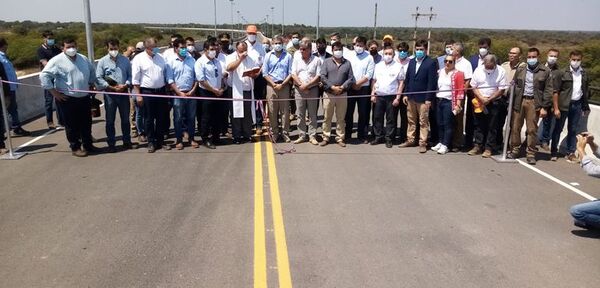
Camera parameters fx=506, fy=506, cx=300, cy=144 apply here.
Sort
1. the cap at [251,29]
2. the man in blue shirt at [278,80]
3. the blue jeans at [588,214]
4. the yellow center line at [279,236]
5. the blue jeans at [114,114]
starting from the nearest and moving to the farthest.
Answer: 1. the yellow center line at [279,236]
2. the blue jeans at [588,214]
3. the blue jeans at [114,114]
4. the man in blue shirt at [278,80]
5. the cap at [251,29]

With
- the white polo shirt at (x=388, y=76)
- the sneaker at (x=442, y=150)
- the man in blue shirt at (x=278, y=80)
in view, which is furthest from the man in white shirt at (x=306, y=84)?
the sneaker at (x=442, y=150)

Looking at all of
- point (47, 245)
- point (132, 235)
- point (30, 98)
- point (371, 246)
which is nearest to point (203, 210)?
point (132, 235)

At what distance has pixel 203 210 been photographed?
20.3ft

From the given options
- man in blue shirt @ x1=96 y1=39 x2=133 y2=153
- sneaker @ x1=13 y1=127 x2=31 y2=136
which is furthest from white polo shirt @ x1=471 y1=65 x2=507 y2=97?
sneaker @ x1=13 y1=127 x2=31 y2=136

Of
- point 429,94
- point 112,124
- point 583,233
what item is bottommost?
point 583,233

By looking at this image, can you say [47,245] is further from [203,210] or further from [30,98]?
[30,98]

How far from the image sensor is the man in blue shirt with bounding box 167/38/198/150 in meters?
9.36

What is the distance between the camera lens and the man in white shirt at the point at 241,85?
9.73 metres

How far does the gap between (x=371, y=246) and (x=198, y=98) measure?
5315 mm

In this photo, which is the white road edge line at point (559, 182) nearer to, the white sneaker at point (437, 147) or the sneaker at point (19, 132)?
the white sneaker at point (437, 147)

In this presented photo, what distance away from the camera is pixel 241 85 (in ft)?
32.6

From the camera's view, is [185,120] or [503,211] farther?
[185,120]

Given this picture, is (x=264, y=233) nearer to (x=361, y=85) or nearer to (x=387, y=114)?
(x=387, y=114)

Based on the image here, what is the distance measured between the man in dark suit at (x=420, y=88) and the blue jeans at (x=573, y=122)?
2.47 m
